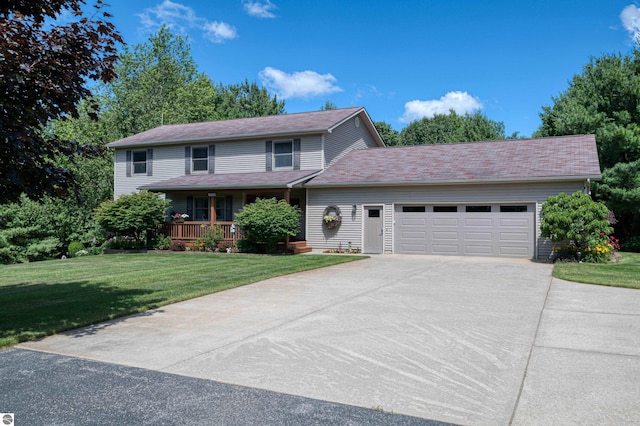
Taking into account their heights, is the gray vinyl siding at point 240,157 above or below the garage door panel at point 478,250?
above

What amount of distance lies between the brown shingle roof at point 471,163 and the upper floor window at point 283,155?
1942 millimetres

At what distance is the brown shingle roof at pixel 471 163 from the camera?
52.9 feet

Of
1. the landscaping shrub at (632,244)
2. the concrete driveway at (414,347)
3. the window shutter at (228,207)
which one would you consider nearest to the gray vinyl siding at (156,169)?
the window shutter at (228,207)

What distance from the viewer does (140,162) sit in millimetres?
24109

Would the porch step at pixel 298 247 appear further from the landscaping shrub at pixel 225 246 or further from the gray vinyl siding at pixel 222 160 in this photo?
the gray vinyl siding at pixel 222 160

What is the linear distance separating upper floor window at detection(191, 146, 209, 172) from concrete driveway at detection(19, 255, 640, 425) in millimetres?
14777

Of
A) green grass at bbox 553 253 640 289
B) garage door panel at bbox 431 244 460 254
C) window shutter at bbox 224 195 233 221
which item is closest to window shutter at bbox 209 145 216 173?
window shutter at bbox 224 195 233 221

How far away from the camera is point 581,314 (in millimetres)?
6918

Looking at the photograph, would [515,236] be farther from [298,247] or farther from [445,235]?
[298,247]

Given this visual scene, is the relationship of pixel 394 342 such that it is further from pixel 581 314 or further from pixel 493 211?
pixel 493 211

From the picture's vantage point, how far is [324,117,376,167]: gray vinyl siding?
2091cm

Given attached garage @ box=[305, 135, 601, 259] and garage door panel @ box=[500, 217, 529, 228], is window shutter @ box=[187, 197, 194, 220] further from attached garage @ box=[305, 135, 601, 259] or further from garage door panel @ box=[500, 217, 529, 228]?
garage door panel @ box=[500, 217, 529, 228]

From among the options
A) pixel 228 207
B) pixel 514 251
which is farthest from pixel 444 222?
pixel 228 207

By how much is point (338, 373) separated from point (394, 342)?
1.30m
